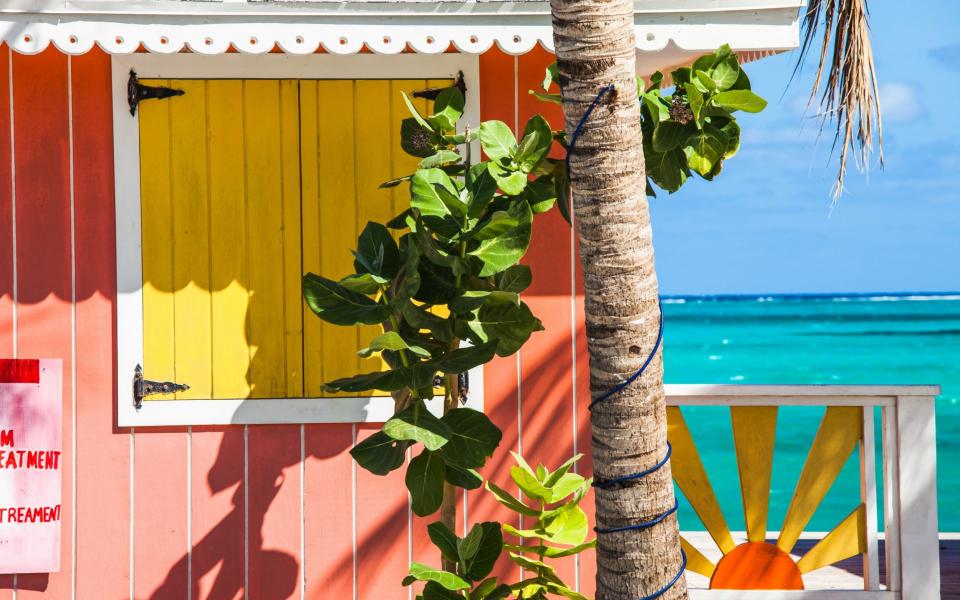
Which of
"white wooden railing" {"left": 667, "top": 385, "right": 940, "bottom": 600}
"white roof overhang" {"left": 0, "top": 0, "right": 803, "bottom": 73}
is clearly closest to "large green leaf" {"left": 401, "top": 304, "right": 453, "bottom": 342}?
"white roof overhang" {"left": 0, "top": 0, "right": 803, "bottom": 73}

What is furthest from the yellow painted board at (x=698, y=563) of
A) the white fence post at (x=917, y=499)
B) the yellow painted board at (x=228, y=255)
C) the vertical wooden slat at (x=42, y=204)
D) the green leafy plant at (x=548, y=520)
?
the vertical wooden slat at (x=42, y=204)

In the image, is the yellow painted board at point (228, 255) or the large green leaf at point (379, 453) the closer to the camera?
the large green leaf at point (379, 453)

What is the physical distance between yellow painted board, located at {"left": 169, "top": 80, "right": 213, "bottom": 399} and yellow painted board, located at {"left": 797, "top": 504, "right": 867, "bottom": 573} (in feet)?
8.92

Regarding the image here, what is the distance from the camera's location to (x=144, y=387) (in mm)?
4160

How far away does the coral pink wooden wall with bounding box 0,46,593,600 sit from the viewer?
13.6ft

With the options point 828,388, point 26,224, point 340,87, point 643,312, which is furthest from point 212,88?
point 828,388

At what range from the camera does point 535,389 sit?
170 inches

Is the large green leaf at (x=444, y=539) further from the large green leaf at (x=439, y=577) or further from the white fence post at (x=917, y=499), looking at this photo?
the white fence post at (x=917, y=499)

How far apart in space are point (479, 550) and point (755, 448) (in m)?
1.58

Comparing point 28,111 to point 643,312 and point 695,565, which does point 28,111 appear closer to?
point 643,312

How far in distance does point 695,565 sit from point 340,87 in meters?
2.70

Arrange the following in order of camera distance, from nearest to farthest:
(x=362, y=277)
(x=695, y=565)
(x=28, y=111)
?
1. (x=362, y=277)
2. (x=28, y=111)
3. (x=695, y=565)

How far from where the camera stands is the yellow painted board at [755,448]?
14.8 feet

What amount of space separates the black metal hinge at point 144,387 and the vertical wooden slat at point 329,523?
24.6 inches
